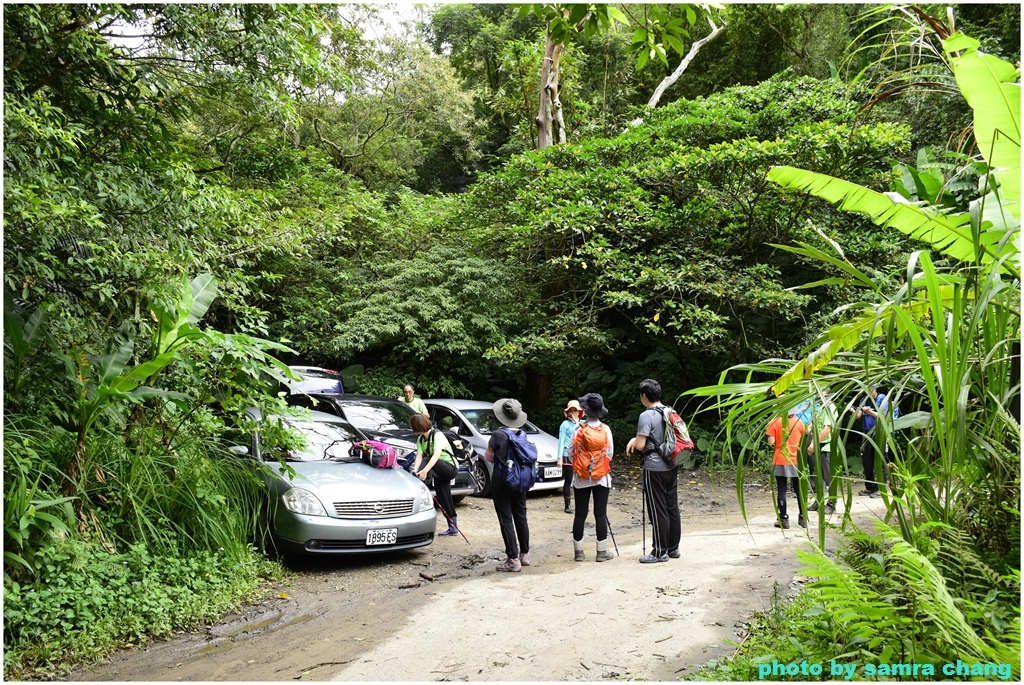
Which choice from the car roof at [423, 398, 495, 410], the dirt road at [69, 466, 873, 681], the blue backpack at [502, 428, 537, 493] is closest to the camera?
the dirt road at [69, 466, 873, 681]

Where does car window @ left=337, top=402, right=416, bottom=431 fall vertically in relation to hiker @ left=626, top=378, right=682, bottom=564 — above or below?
above

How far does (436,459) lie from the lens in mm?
8914

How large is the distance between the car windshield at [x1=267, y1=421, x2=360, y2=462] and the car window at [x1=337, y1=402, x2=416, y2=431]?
1.83 m

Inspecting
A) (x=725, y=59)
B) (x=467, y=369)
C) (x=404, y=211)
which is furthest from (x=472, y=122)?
(x=467, y=369)

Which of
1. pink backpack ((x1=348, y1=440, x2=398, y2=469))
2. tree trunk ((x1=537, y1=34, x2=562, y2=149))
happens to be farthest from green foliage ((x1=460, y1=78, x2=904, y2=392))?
pink backpack ((x1=348, y1=440, x2=398, y2=469))

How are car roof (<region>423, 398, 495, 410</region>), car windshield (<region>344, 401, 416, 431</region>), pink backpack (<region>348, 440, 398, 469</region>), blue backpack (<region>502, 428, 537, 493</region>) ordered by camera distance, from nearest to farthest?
blue backpack (<region>502, 428, 537, 493</region>), pink backpack (<region>348, 440, 398, 469</region>), car windshield (<region>344, 401, 416, 431</region>), car roof (<region>423, 398, 495, 410</region>)

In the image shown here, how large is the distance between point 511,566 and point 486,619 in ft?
5.44

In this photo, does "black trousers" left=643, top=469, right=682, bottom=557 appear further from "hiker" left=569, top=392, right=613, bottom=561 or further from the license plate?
the license plate

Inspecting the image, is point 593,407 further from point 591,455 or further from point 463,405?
point 463,405

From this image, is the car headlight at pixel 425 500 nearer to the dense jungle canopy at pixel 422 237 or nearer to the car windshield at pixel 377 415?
the dense jungle canopy at pixel 422 237

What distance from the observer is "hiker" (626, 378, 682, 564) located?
7527mm

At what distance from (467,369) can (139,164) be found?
11084 millimetres

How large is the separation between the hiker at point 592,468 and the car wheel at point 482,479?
14.0ft

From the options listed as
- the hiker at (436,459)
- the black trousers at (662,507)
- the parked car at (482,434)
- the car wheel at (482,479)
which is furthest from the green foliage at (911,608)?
the car wheel at (482,479)
